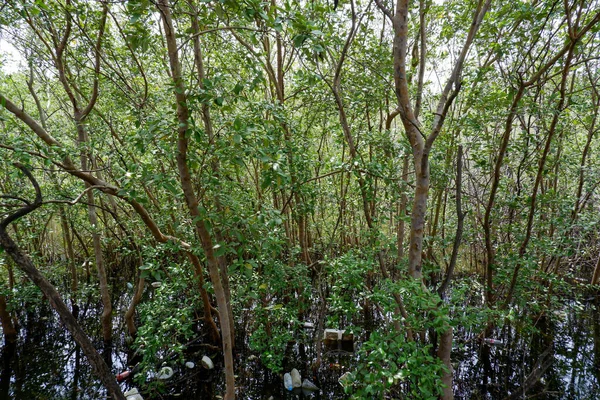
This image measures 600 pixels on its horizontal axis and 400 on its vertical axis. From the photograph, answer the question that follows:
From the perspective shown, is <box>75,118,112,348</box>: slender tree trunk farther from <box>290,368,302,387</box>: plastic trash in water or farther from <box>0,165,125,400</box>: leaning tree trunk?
<box>290,368,302,387</box>: plastic trash in water

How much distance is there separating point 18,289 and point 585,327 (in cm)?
993

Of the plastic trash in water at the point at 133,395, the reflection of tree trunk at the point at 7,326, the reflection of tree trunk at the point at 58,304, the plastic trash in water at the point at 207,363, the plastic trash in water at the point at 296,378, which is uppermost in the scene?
the reflection of tree trunk at the point at 58,304

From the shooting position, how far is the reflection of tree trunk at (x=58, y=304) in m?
2.37

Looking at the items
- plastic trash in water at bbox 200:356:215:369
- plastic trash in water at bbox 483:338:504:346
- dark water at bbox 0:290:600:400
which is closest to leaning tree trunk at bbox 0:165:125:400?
dark water at bbox 0:290:600:400

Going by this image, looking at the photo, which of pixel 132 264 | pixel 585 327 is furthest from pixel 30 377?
pixel 585 327

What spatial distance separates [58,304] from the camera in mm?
2613

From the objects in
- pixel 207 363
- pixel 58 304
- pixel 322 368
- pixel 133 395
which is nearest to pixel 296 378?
pixel 322 368

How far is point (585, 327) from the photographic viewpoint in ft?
21.5

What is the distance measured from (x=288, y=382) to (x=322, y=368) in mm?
680

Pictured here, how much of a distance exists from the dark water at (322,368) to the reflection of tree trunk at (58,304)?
2064 mm

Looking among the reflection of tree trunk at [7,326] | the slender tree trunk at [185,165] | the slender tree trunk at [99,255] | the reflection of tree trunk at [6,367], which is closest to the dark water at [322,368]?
the reflection of tree trunk at [6,367]

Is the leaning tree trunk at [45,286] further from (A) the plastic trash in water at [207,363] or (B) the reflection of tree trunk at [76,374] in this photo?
(B) the reflection of tree trunk at [76,374]

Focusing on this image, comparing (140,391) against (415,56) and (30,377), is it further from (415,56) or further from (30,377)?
(415,56)

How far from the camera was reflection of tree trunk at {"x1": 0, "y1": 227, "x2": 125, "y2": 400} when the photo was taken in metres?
2.37
